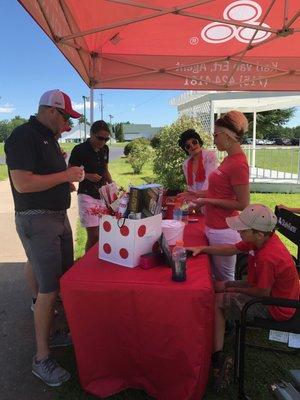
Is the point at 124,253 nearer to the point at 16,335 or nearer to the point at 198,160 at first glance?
the point at 16,335

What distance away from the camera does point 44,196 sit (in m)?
2.63

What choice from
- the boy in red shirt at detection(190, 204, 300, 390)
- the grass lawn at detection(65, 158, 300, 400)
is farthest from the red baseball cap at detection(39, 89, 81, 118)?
the grass lawn at detection(65, 158, 300, 400)

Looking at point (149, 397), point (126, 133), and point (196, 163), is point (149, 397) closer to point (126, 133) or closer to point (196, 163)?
point (196, 163)

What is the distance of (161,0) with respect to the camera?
12.2 feet

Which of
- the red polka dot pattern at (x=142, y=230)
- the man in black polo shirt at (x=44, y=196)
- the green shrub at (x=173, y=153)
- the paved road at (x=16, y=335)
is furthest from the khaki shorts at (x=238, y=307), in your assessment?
the green shrub at (x=173, y=153)

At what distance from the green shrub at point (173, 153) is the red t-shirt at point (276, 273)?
7.48 meters

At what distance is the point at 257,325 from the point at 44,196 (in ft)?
5.12

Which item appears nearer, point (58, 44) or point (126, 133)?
point (58, 44)

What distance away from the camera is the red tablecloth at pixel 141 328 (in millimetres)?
2133

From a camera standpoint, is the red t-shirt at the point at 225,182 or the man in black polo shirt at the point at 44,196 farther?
the red t-shirt at the point at 225,182

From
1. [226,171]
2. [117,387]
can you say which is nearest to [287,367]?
[117,387]

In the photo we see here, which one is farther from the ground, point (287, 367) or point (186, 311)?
point (186, 311)

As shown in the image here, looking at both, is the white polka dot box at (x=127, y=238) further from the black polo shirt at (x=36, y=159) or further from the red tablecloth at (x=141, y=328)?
the black polo shirt at (x=36, y=159)

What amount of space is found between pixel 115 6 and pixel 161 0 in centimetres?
44
